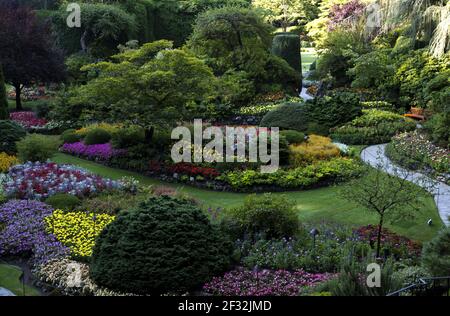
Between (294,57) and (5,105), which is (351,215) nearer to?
(5,105)

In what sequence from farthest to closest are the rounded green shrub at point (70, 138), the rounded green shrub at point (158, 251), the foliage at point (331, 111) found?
1. the foliage at point (331, 111)
2. the rounded green shrub at point (70, 138)
3. the rounded green shrub at point (158, 251)

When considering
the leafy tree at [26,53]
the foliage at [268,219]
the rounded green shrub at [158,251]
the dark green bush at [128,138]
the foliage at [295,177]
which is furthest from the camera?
the leafy tree at [26,53]

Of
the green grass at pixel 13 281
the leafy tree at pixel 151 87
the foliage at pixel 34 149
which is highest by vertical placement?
the leafy tree at pixel 151 87

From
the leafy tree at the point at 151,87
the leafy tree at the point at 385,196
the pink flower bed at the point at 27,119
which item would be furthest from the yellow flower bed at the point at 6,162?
the leafy tree at the point at 385,196

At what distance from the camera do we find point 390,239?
35.3ft

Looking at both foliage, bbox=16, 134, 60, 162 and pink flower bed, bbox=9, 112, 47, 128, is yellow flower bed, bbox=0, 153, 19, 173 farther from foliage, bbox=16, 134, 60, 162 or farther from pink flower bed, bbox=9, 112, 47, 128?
pink flower bed, bbox=9, 112, 47, 128

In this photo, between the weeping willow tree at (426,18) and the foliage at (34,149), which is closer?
the foliage at (34,149)

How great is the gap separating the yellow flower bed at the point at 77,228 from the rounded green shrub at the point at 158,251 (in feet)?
4.09

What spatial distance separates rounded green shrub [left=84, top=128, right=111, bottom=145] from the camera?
19656mm

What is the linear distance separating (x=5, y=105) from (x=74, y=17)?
10.5m

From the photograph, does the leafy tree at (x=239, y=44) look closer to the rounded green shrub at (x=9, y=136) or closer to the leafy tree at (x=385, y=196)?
the rounded green shrub at (x=9, y=136)

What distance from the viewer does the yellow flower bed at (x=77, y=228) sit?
10.5 meters

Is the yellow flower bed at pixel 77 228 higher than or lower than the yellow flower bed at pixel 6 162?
lower

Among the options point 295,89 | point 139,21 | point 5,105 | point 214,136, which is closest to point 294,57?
point 295,89
